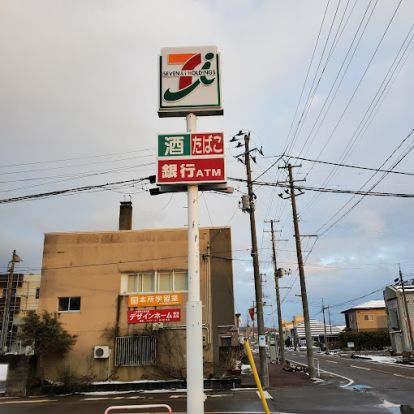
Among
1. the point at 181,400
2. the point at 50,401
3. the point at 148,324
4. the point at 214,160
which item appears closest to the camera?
the point at 214,160

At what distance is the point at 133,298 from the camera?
23.0 meters

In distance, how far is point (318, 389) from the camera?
1956 cm

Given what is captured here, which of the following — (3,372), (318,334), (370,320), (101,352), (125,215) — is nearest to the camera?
(101,352)

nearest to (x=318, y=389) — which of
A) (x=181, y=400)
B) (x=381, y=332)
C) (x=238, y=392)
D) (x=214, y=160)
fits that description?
(x=238, y=392)

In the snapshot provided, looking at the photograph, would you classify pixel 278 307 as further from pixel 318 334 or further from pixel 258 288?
pixel 318 334

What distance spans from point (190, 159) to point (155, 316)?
15.3 metres

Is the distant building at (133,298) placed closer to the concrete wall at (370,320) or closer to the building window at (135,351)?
the building window at (135,351)

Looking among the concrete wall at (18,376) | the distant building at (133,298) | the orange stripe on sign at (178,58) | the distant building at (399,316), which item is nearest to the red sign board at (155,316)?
the distant building at (133,298)

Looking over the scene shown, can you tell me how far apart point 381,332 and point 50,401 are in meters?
65.8

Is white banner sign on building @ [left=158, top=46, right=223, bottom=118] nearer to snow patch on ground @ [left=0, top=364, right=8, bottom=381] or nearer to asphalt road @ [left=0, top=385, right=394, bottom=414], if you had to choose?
asphalt road @ [left=0, top=385, right=394, bottom=414]

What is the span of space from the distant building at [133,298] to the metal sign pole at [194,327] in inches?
574

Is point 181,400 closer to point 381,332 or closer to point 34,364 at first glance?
point 34,364

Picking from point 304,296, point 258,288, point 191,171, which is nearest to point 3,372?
point 258,288

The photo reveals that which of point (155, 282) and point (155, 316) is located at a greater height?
point (155, 282)
